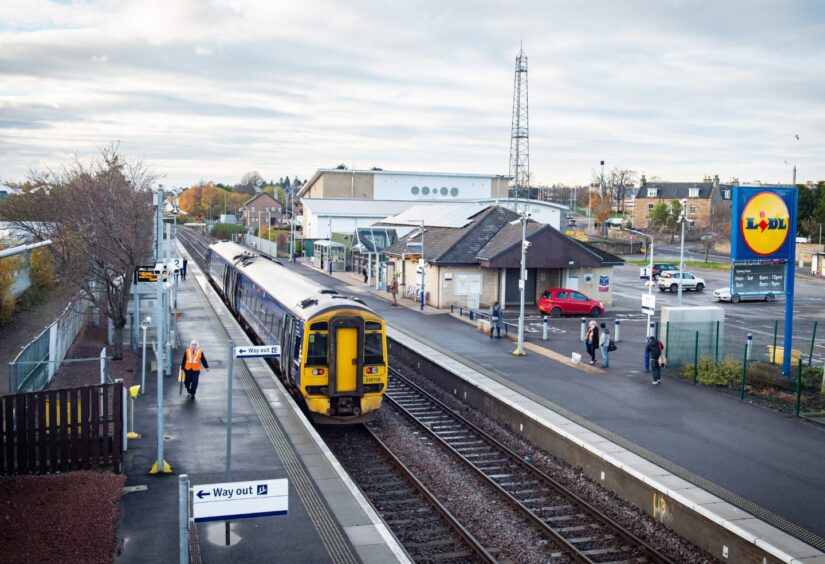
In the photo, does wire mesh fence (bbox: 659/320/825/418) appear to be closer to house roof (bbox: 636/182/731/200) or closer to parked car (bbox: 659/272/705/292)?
parked car (bbox: 659/272/705/292)

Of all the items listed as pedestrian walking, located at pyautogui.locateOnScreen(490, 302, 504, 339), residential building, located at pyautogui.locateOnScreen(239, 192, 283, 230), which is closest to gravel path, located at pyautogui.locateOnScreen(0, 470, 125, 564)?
pedestrian walking, located at pyautogui.locateOnScreen(490, 302, 504, 339)

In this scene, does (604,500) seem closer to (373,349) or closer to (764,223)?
(373,349)

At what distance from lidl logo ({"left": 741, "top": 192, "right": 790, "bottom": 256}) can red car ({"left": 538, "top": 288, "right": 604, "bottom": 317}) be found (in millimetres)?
14276

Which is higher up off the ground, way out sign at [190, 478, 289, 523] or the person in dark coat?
way out sign at [190, 478, 289, 523]

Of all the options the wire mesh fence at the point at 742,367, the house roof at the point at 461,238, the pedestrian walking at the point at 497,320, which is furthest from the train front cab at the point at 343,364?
the house roof at the point at 461,238

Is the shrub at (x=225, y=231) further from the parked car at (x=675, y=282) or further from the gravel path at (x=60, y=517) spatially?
the gravel path at (x=60, y=517)

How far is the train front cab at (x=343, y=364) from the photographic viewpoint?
1609 centimetres

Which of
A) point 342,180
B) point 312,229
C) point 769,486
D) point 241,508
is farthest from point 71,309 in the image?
point 342,180

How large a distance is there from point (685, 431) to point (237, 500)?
11451 mm

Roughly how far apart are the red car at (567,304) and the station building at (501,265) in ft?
7.03

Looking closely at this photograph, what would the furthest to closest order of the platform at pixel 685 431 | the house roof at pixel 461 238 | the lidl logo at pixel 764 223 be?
the house roof at pixel 461 238, the lidl logo at pixel 764 223, the platform at pixel 685 431

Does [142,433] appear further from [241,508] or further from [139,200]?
[139,200]

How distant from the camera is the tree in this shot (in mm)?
23859

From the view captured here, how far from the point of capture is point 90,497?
36.2ft
